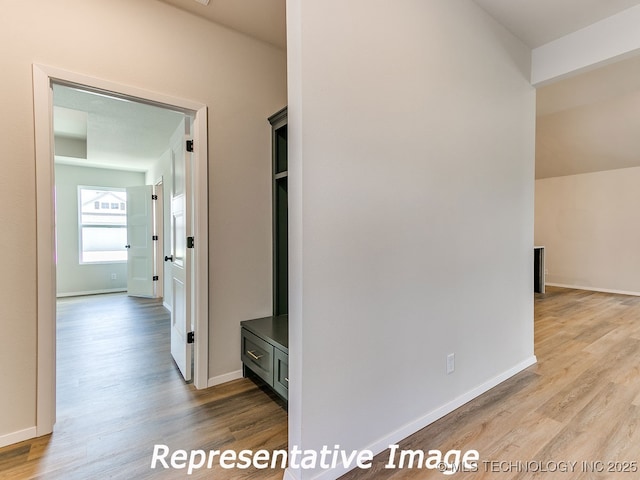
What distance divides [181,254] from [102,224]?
516 cm

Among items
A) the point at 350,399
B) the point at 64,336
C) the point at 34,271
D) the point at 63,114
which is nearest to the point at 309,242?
the point at 350,399

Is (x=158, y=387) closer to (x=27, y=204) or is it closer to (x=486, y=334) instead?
(x=27, y=204)

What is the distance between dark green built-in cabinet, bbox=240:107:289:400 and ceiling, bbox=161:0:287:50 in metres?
0.66

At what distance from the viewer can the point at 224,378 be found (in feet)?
8.05

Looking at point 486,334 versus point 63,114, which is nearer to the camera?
point 486,334

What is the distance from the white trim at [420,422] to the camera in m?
1.46

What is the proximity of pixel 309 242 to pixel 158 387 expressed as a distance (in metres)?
1.93

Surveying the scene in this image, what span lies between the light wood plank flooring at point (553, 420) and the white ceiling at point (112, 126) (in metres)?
3.07

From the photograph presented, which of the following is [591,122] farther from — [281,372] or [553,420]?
[281,372]

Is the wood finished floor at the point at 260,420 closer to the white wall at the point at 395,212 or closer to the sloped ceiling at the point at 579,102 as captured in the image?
the white wall at the point at 395,212

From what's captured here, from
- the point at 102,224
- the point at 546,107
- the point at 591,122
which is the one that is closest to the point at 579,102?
the point at 546,107

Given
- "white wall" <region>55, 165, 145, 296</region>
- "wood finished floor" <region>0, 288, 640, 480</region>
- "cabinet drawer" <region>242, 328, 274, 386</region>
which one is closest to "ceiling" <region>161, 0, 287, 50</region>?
"cabinet drawer" <region>242, 328, 274, 386</region>

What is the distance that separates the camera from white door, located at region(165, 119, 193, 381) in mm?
2438

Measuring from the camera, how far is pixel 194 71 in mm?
2293
